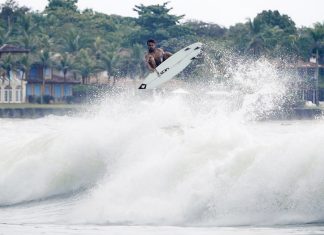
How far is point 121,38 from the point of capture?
113m

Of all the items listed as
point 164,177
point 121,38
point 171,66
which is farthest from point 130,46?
point 164,177

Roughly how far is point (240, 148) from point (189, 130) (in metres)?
2.87

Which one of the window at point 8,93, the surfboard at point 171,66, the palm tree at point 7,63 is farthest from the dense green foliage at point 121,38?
the surfboard at point 171,66

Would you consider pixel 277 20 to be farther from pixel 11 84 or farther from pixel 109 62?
Result: pixel 11 84

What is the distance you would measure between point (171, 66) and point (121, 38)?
89.8 metres

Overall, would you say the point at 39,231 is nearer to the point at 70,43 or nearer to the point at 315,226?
the point at 315,226

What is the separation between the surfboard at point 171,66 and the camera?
23500 mm

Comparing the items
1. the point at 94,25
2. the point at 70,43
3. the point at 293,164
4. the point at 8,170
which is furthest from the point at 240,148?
the point at 94,25

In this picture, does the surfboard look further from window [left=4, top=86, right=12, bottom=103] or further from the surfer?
window [left=4, top=86, right=12, bottom=103]

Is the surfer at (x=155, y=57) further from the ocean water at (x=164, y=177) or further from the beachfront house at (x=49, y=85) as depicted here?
the beachfront house at (x=49, y=85)

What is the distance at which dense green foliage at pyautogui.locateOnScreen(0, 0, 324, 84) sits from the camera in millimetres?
96812

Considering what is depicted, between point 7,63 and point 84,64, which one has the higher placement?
point 84,64

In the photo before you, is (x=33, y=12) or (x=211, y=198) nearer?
(x=211, y=198)

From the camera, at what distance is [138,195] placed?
18.9 meters
